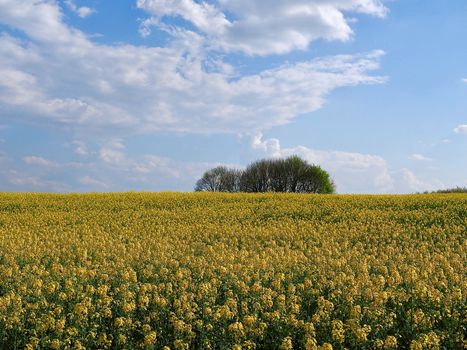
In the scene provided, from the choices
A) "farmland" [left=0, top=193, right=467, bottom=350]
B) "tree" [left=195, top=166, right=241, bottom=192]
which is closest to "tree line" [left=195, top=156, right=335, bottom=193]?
"tree" [left=195, top=166, right=241, bottom=192]

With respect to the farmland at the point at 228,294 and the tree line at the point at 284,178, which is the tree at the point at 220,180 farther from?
the farmland at the point at 228,294

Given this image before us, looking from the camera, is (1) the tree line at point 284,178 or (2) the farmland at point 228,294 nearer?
(2) the farmland at point 228,294

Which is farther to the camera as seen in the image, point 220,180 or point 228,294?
point 220,180

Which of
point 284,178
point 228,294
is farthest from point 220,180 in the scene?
point 228,294

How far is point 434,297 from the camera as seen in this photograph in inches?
369

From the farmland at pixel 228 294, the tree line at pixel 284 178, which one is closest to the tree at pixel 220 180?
the tree line at pixel 284 178

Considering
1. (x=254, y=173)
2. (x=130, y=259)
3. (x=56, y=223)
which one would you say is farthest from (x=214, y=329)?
(x=254, y=173)

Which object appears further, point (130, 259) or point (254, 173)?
point (254, 173)

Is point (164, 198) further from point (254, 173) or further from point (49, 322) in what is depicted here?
point (254, 173)

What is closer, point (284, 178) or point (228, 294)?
point (228, 294)

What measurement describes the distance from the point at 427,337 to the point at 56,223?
20.5m

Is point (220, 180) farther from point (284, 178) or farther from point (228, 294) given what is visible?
point (228, 294)

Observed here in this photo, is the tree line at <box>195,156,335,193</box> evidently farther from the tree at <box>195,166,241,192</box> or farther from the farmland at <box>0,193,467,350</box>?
the farmland at <box>0,193,467,350</box>

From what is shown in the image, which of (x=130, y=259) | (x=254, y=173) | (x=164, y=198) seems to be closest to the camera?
(x=130, y=259)
